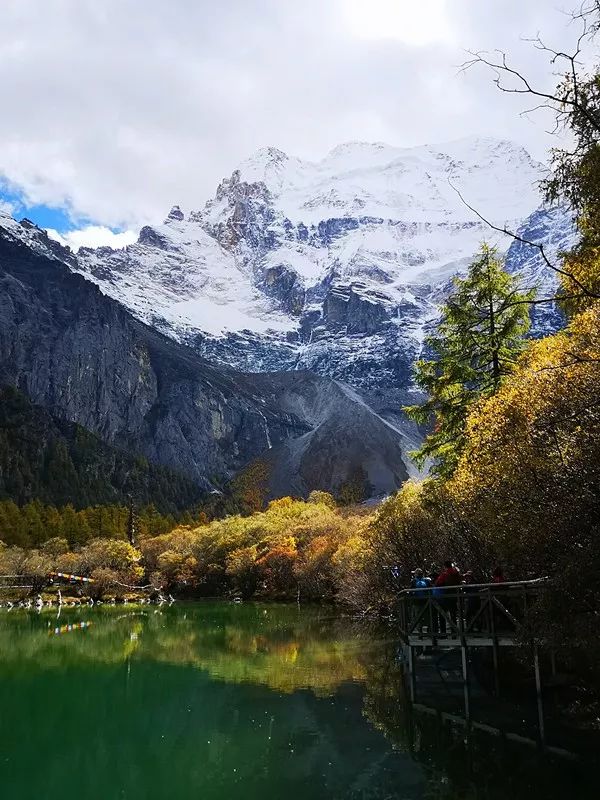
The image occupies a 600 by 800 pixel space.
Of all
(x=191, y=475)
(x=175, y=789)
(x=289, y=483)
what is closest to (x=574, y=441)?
(x=175, y=789)

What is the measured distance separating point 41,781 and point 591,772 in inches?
409

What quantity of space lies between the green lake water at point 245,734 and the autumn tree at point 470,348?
26.8ft

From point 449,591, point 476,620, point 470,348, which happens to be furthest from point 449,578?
point 470,348

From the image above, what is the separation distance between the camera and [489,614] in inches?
633

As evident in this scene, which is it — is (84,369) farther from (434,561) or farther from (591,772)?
(591,772)

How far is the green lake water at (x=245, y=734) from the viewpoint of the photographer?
12492 millimetres

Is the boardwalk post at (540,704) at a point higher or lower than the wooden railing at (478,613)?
lower

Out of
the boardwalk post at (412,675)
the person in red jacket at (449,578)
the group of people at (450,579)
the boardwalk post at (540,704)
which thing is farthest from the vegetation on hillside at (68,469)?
the boardwalk post at (540,704)

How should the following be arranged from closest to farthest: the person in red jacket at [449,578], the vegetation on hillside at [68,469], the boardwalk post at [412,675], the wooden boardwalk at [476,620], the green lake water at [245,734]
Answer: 1. the green lake water at [245,734]
2. the wooden boardwalk at [476,620]
3. the person in red jacket at [449,578]
4. the boardwalk post at [412,675]
5. the vegetation on hillside at [68,469]

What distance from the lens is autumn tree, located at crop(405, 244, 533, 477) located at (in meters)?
22.2

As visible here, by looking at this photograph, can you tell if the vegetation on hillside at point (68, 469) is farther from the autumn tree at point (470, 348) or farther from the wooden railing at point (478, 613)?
the wooden railing at point (478, 613)

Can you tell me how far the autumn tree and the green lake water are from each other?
26.8 ft

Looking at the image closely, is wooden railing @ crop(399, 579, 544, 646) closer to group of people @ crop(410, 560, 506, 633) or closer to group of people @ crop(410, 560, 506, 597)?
group of people @ crop(410, 560, 506, 633)

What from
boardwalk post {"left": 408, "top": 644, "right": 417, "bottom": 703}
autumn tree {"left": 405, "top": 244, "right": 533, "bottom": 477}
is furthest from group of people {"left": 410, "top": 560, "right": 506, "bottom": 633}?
autumn tree {"left": 405, "top": 244, "right": 533, "bottom": 477}
